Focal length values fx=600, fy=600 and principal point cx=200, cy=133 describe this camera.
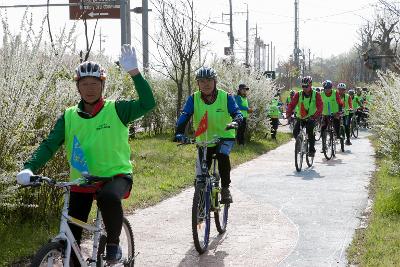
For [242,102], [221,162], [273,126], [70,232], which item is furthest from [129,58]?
[273,126]

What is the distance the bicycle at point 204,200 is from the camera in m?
6.22

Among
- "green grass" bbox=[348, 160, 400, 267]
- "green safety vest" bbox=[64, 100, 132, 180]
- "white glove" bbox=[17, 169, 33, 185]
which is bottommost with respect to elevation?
"green grass" bbox=[348, 160, 400, 267]

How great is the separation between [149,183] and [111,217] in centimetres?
620

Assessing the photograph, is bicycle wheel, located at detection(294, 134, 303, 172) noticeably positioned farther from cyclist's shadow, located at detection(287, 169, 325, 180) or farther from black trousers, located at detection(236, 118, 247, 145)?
black trousers, located at detection(236, 118, 247, 145)

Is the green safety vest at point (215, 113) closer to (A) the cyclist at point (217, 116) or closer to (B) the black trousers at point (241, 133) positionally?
(A) the cyclist at point (217, 116)

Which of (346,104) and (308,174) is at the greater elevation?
(346,104)

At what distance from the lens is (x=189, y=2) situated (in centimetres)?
1922

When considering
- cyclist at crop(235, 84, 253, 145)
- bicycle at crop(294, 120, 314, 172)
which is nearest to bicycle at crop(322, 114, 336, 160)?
bicycle at crop(294, 120, 314, 172)

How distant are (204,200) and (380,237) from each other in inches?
76.9

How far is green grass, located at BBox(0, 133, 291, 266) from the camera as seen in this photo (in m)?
6.05

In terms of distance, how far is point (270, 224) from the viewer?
301 inches

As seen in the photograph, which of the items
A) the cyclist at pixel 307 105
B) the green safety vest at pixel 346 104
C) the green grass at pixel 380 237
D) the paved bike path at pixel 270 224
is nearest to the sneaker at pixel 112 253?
the paved bike path at pixel 270 224

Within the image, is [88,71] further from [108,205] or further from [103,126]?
[108,205]

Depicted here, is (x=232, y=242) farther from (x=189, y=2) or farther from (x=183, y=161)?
(x=189, y=2)
